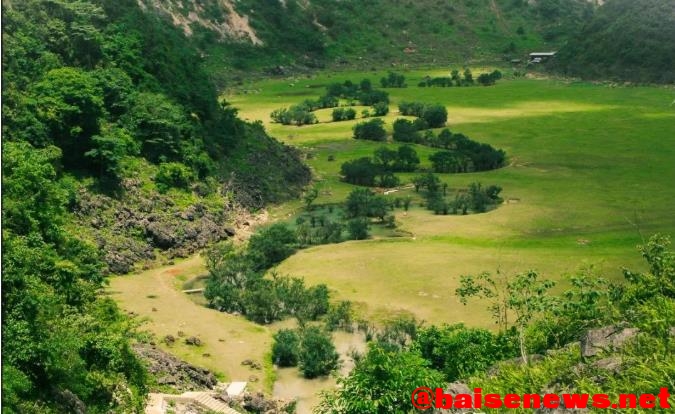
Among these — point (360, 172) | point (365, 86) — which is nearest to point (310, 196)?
point (360, 172)

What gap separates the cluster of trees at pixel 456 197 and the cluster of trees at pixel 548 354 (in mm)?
30490

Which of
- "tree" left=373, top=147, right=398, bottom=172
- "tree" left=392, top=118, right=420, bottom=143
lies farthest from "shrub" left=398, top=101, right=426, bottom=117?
"tree" left=373, top=147, right=398, bottom=172

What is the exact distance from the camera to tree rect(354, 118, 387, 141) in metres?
89.8

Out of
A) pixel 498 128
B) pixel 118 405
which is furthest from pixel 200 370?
pixel 498 128

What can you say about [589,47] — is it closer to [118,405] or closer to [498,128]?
[498,128]

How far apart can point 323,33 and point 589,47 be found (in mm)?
46955

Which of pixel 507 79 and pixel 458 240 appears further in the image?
pixel 507 79

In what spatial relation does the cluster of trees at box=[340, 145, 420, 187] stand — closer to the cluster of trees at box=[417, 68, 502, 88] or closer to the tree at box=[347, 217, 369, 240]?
the tree at box=[347, 217, 369, 240]

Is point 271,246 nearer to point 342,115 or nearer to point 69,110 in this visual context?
point 69,110

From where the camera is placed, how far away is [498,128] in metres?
95.1

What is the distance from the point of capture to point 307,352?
36.9 metres

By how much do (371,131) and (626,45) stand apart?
230ft

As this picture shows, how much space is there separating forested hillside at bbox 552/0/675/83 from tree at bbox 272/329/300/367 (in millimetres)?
109152

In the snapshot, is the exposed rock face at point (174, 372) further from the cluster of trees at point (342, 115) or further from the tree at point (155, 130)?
the cluster of trees at point (342, 115)
